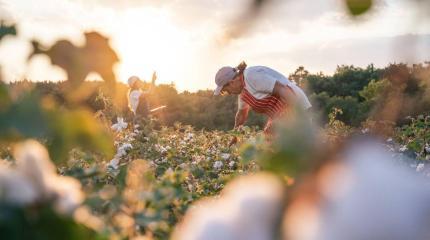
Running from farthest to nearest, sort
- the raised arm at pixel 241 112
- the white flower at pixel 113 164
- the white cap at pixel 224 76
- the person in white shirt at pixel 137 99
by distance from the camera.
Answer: the person in white shirt at pixel 137 99 < the raised arm at pixel 241 112 < the white cap at pixel 224 76 < the white flower at pixel 113 164

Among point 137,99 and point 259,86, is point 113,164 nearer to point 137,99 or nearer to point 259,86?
point 259,86

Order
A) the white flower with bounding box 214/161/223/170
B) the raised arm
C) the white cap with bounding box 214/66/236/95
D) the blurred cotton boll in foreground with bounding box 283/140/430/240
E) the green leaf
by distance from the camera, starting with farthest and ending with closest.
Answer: the raised arm, the white cap with bounding box 214/66/236/95, the white flower with bounding box 214/161/223/170, the green leaf, the blurred cotton boll in foreground with bounding box 283/140/430/240

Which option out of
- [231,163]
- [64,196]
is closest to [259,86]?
[231,163]

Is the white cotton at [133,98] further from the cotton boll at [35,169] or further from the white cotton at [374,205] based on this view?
the white cotton at [374,205]

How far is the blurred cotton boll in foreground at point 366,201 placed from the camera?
49cm

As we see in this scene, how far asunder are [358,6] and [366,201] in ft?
0.70

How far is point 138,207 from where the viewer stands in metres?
1.09

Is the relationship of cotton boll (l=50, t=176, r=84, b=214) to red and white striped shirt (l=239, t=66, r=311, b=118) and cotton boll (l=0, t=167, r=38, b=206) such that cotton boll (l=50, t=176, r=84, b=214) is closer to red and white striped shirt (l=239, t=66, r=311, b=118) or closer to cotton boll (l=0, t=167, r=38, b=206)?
cotton boll (l=0, t=167, r=38, b=206)

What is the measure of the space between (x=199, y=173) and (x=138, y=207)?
2754mm

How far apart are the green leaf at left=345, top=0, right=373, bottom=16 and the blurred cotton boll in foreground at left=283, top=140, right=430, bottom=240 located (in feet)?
0.49

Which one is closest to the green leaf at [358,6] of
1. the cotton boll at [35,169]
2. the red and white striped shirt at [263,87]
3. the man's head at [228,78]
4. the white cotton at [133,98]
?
the cotton boll at [35,169]

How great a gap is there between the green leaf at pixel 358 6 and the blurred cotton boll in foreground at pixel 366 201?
15 centimetres

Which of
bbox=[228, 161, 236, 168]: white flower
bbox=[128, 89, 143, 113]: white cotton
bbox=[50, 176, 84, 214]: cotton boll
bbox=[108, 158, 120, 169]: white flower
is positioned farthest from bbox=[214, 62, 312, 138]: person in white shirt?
bbox=[50, 176, 84, 214]: cotton boll

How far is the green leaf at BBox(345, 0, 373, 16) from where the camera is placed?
2.07ft
